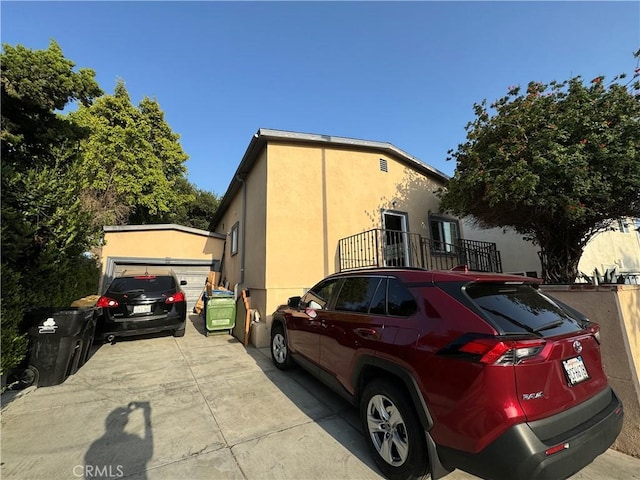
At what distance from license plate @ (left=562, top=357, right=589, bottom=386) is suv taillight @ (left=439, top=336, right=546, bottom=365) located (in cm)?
32

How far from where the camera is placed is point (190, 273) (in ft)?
38.9

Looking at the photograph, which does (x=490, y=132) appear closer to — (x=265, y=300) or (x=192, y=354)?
(x=265, y=300)

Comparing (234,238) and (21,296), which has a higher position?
(234,238)

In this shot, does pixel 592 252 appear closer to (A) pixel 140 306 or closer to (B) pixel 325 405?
(B) pixel 325 405

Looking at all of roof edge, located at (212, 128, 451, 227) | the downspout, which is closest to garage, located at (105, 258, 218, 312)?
roof edge, located at (212, 128, 451, 227)

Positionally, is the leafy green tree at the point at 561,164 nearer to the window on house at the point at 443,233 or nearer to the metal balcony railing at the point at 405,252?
the metal balcony railing at the point at 405,252

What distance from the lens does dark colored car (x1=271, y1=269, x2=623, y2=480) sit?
1.88m

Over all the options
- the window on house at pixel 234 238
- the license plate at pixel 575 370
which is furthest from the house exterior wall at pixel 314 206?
the license plate at pixel 575 370

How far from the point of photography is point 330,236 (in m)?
8.00

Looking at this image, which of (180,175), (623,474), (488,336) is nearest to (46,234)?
(488,336)

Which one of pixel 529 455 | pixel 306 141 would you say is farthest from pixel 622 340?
pixel 306 141

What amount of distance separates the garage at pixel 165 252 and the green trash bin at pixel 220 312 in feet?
14.7

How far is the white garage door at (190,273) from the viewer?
11062 millimetres

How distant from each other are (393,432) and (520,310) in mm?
1498
